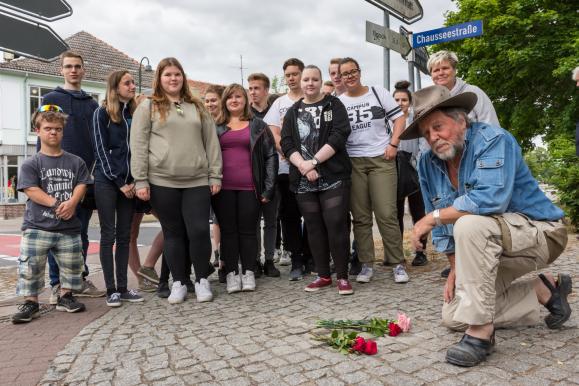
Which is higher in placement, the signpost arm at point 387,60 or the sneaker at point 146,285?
the signpost arm at point 387,60

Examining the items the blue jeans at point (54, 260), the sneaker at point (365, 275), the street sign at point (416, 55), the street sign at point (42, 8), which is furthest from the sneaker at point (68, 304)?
the street sign at point (416, 55)

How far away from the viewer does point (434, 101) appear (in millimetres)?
3027

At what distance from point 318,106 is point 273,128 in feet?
2.74

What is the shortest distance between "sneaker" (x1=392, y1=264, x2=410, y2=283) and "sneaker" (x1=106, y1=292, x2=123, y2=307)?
2.55m

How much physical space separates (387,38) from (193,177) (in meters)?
3.31

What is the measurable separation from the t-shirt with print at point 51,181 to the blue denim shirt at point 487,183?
299 cm

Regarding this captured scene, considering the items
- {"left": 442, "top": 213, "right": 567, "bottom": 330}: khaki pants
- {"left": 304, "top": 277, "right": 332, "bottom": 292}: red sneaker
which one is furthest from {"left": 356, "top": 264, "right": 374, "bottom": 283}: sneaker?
{"left": 442, "top": 213, "right": 567, "bottom": 330}: khaki pants

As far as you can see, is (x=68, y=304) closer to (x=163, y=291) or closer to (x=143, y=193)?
(x=163, y=291)

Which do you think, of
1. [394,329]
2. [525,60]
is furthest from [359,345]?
[525,60]

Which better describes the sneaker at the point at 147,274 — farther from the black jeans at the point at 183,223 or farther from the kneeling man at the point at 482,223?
the kneeling man at the point at 482,223

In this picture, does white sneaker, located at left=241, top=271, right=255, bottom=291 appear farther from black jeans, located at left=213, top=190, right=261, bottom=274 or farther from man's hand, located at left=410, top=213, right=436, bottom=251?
man's hand, located at left=410, top=213, right=436, bottom=251

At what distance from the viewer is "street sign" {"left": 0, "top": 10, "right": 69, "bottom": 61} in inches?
123

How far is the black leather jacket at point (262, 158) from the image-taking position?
505 centimetres

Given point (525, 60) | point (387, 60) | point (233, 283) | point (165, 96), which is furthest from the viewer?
point (525, 60)
